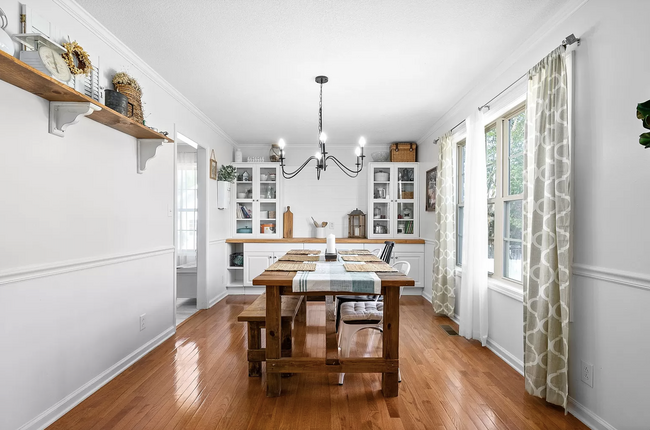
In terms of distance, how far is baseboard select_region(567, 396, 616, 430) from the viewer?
1893 millimetres

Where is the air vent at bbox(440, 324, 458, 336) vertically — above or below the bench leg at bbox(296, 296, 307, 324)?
below

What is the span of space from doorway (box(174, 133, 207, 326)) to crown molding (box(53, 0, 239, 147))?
15.8 inches

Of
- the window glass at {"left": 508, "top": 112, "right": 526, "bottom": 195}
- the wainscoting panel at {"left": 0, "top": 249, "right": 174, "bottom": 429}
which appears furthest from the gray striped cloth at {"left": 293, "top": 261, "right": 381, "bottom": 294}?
the window glass at {"left": 508, "top": 112, "right": 526, "bottom": 195}

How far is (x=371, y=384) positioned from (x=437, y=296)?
2.14 meters

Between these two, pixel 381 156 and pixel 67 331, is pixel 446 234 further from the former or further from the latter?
pixel 67 331

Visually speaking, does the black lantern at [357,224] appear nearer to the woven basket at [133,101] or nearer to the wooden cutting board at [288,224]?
the wooden cutting board at [288,224]

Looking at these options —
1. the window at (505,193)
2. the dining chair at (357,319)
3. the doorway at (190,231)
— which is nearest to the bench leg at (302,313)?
the dining chair at (357,319)

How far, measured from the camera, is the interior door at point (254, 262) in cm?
560

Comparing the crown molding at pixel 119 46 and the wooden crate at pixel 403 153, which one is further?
the wooden crate at pixel 403 153

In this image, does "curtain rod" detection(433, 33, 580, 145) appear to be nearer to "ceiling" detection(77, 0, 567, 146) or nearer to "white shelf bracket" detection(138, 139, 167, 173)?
"ceiling" detection(77, 0, 567, 146)

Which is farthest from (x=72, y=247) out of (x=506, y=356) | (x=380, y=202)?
(x=380, y=202)

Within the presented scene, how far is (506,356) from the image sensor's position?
2.96 metres

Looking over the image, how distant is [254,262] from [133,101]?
3369 mm

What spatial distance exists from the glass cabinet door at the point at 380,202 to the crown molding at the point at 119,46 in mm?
2991
